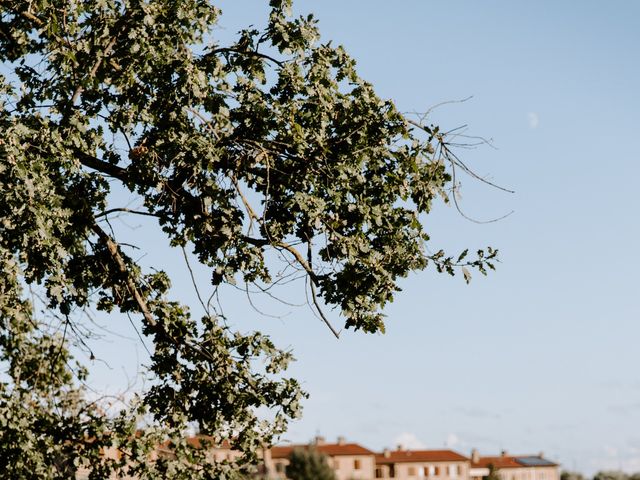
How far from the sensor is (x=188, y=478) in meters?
16.7

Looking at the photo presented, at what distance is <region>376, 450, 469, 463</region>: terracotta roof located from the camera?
12362 centimetres

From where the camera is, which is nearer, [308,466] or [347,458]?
[308,466]

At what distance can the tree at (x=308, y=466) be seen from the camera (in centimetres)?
9700

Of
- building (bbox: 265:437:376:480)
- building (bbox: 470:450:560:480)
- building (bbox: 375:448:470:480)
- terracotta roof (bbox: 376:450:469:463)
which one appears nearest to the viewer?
building (bbox: 265:437:376:480)

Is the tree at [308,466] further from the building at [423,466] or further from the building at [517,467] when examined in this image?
the building at [517,467]

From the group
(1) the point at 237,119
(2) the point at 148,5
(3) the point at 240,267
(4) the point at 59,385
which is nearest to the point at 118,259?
(3) the point at 240,267

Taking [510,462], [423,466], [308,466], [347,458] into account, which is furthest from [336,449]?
[510,462]

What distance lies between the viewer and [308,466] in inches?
3821

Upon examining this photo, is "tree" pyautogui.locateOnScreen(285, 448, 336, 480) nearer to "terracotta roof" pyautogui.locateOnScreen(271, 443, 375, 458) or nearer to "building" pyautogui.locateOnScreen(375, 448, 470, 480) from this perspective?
"terracotta roof" pyautogui.locateOnScreen(271, 443, 375, 458)

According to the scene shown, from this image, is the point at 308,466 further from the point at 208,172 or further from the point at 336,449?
the point at 208,172

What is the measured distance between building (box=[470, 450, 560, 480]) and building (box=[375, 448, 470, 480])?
5.32m

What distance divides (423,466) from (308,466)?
3073 cm

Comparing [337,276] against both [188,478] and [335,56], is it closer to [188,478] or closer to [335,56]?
[335,56]

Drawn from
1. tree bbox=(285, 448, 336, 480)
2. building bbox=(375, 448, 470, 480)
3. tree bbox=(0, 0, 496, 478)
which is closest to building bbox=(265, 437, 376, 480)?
building bbox=(375, 448, 470, 480)
